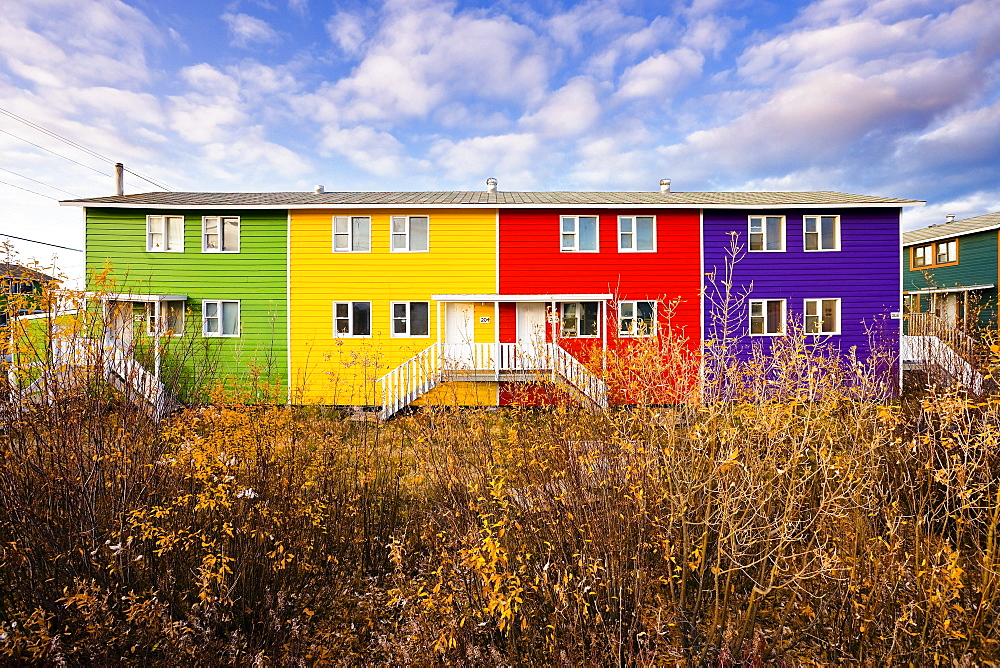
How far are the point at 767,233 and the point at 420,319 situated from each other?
11.8 meters

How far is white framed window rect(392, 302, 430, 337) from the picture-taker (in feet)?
50.7

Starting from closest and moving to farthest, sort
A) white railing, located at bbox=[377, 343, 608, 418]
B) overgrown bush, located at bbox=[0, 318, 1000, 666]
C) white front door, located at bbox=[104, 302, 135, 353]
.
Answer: overgrown bush, located at bbox=[0, 318, 1000, 666]
white front door, located at bbox=[104, 302, 135, 353]
white railing, located at bbox=[377, 343, 608, 418]

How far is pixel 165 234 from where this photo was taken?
15.6m

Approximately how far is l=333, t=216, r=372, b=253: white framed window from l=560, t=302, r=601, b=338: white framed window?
267 inches

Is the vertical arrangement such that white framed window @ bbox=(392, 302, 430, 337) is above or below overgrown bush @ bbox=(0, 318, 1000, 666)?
above

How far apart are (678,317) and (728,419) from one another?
12455 millimetres

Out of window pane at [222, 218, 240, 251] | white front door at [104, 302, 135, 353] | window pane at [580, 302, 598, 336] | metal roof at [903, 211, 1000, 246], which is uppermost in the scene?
metal roof at [903, 211, 1000, 246]

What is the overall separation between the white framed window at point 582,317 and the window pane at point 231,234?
10845 millimetres

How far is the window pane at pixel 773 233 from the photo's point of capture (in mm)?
15750

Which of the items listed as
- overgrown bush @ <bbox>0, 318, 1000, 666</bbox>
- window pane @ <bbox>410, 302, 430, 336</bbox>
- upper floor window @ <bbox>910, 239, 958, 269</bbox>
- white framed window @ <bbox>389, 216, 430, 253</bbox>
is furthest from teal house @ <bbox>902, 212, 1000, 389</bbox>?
overgrown bush @ <bbox>0, 318, 1000, 666</bbox>

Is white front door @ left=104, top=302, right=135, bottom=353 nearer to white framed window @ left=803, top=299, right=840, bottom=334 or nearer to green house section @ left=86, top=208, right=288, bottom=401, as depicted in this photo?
green house section @ left=86, top=208, right=288, bottom=401

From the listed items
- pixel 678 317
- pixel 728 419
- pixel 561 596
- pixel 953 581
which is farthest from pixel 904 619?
pixel 678 317

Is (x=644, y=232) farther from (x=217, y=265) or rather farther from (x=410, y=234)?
(x=217, y=265)

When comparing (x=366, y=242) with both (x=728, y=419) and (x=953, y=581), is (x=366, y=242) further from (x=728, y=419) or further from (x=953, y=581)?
(x=953, y=581)
